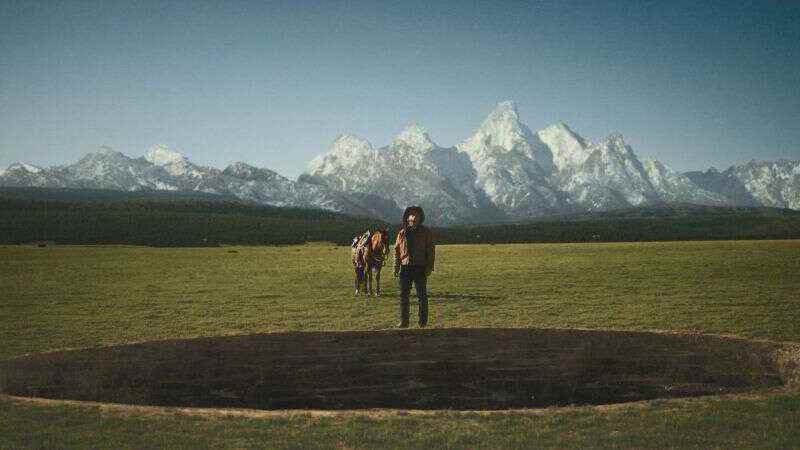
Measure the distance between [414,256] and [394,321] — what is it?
6.81 m

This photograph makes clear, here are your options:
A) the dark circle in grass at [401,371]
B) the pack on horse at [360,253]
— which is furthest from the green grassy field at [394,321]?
the pack on horse at [360,253]

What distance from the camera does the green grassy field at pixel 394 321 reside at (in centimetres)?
673

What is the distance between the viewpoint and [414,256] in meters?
13.8

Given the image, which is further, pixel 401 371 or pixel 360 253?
pixel 360 253

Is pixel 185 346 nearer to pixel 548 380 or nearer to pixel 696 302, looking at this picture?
pixel 548 380

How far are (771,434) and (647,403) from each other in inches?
47.2

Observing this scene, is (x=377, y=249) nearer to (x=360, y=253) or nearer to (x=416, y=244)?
(x=360, y=253)

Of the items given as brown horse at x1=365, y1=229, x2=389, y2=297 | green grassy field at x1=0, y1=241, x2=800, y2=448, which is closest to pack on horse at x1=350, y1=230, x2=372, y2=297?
brown horse at x1=365, y1=229, x2=389, y2=297

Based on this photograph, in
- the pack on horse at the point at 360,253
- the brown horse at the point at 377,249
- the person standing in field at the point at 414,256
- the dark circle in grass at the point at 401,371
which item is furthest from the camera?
the pack on horse at the point at 360,253

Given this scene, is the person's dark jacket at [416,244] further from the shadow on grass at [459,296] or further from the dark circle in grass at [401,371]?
the shadow on grass at [459,296]

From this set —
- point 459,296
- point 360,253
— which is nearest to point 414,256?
point 360,253

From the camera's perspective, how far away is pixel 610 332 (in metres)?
9.14

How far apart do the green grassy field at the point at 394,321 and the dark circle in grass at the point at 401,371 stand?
0.78 meters

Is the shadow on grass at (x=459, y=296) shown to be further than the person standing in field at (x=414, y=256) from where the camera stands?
Yes
